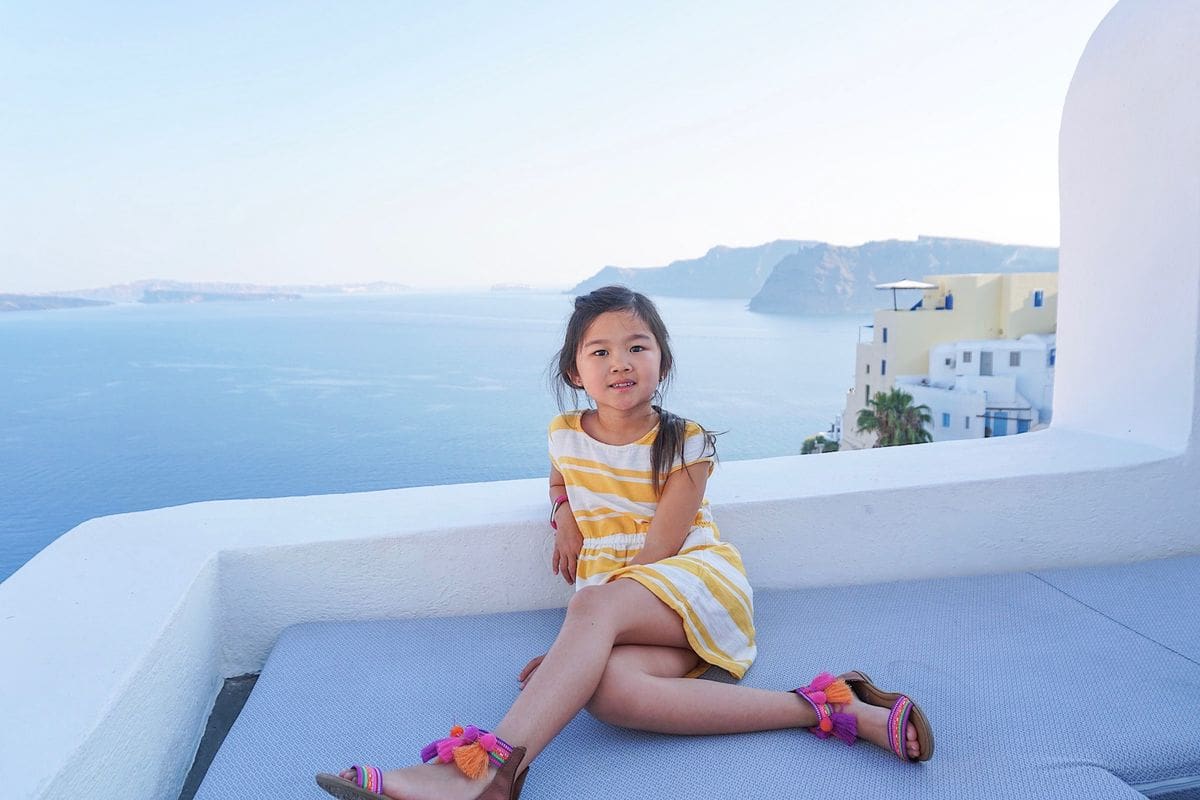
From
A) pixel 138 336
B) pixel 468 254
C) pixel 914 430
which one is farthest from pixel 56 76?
pixel 914 430

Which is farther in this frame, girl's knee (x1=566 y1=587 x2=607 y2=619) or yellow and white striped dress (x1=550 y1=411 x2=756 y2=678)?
yellow and white striped dress (x1=550 y1=411 x2=756 y2=678)

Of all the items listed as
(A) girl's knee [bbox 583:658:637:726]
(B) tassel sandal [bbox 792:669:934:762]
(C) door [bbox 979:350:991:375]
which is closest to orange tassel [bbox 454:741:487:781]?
(A) girl's knee [bbox 583:658:637:726]

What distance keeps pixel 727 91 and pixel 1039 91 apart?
17.7 meters

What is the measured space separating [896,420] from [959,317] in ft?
21.3

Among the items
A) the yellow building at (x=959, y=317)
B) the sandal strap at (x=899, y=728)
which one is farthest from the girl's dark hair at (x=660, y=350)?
the yellow building at (x=959, y=317)

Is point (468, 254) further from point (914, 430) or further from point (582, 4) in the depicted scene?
point (914, 430)

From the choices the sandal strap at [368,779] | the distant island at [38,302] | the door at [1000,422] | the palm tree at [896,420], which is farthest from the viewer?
the distant island at [38,302]

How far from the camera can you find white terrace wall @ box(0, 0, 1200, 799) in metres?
1.44

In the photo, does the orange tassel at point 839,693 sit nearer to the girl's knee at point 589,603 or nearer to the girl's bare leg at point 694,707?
the girl's bare leg at point 694,707

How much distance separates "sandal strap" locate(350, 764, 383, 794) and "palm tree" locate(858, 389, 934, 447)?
23.3 metres

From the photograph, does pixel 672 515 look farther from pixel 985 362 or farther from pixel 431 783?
pixel 985 362

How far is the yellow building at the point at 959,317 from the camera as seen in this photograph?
26.9m

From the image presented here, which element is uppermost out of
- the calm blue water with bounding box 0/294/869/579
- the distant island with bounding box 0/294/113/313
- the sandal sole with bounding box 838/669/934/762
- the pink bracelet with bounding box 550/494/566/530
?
the distant island with bounding box 0/294/113/313

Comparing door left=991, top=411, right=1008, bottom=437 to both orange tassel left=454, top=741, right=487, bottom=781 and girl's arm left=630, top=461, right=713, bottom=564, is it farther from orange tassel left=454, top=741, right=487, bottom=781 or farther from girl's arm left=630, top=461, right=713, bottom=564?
orange tassel left=454, top=741, right=487, bottom=781
